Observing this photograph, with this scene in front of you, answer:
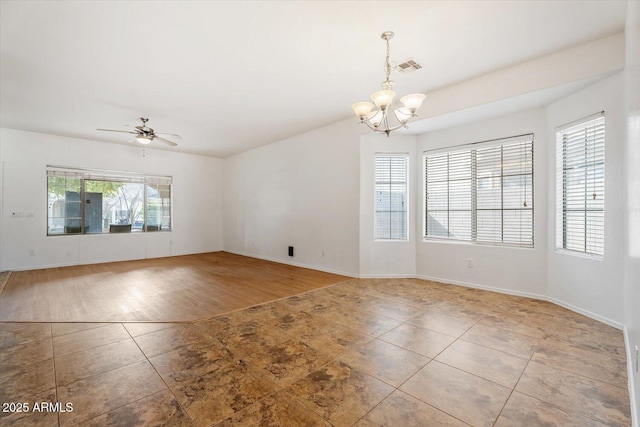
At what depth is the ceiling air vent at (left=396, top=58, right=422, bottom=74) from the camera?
3221mm

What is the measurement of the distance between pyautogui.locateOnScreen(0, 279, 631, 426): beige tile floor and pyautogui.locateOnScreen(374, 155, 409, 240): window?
6.74 feet

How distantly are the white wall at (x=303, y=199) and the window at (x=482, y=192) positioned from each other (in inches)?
57.9

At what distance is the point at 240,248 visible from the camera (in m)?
8.35

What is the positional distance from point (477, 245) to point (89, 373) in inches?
201

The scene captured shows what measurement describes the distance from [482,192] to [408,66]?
2543 millimetres

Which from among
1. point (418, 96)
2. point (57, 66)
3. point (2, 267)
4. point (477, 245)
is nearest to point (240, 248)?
point (2, 267)

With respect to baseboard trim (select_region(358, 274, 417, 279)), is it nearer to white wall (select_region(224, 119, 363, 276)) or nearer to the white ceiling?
white wall (select_region(224, 119, 363, 276))

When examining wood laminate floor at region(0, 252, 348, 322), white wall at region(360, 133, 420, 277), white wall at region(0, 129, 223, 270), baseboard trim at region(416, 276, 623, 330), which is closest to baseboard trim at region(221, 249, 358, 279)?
wood laminate floor at region(0, 252, 348, 322)

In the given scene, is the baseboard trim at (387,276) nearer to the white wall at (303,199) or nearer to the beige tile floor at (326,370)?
the white wall at (303,199)

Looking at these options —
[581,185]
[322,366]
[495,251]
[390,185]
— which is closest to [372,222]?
[390,185]

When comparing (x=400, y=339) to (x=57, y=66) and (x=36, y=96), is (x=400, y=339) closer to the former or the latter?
(x=57, y=66)

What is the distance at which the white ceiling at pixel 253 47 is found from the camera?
2520 millimetres

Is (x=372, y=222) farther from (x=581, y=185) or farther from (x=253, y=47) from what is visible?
(x=253, y=47)

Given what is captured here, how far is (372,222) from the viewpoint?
5289 millimetres
